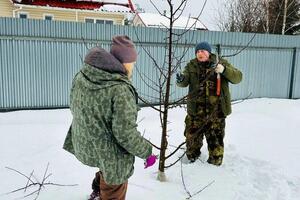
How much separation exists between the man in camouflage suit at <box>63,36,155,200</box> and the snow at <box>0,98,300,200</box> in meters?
0.94

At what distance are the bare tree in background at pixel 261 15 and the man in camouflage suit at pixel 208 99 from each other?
49.4 ft

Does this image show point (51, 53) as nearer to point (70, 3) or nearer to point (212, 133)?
point (212, 133)

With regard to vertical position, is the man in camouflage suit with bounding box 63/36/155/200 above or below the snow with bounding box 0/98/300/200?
above

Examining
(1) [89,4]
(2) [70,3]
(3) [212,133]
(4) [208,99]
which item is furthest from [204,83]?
(1) [89,4]

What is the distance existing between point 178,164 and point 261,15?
1777 centimetres

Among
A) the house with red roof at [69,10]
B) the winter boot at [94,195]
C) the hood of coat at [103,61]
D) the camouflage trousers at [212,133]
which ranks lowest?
the winter boot at [94,195]

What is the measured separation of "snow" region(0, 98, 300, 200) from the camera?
11.4ft

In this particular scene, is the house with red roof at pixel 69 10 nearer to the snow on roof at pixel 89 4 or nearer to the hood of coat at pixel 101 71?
the snow on roof at pixel 89 4

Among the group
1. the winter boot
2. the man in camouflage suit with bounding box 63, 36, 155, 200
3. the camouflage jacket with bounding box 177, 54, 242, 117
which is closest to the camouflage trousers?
the camouflage jacket with bounding box 177, 54, 242, 117

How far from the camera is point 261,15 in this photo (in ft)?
65.4

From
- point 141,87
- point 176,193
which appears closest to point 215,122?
point 176,193

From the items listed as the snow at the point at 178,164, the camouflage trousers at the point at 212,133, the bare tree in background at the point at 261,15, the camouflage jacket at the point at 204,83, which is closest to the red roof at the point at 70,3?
the bare tree in background at the point at 261,15

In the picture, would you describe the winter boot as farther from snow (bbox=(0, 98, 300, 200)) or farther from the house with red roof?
the house with red roof

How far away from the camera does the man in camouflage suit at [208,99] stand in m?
3.93
